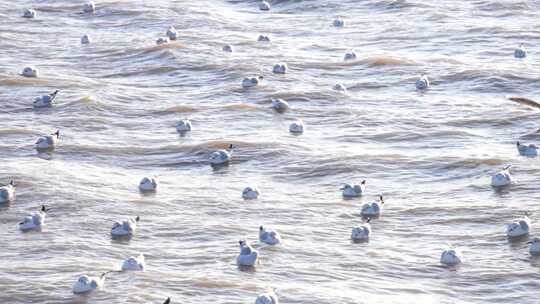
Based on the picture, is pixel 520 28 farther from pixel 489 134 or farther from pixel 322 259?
pixel 322 259

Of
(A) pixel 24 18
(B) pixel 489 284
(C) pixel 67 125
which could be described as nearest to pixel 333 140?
(C) pixel 67 125

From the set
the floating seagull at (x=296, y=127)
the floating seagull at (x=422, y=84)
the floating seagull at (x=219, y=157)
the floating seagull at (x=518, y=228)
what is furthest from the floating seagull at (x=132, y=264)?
the floating seagull at (x=422, y=84)

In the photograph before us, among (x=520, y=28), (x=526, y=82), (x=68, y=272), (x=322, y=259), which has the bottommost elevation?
(x=68, y=272)

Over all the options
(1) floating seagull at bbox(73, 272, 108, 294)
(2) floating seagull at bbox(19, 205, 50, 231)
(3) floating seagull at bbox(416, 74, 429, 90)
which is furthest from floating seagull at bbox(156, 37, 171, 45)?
(1) floating seagull at bbox(73, 272, 108, 294)

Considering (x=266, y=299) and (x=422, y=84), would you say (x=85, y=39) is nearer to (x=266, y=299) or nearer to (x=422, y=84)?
(x=422, y=84)

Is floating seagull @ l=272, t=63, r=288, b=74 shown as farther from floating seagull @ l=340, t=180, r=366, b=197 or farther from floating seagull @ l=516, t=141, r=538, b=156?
floating seagull @ l=340, t=180, r=366, b=197

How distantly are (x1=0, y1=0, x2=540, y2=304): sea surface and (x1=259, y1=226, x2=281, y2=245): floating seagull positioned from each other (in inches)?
7.9

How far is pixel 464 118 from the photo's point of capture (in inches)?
1074

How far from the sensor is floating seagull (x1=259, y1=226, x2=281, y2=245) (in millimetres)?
20516

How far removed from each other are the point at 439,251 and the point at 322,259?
1717mm

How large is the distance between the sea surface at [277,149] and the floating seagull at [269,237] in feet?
0.66

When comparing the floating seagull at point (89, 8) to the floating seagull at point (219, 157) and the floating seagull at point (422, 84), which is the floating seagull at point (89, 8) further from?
the floating seagull at point (219, 157)

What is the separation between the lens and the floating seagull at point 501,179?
23025 millimetres

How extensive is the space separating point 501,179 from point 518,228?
2501 millimetres
